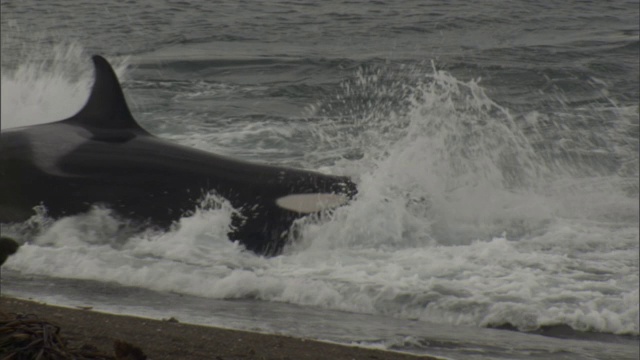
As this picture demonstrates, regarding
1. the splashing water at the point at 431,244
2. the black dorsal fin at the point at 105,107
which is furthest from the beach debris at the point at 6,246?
the black dorsal fin at the point at 105,107

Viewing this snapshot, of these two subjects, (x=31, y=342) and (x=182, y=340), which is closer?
(x=31, y=342)

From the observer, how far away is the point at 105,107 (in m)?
10.9

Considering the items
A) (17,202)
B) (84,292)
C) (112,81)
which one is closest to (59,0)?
(112,81)

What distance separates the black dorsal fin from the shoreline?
361 centimetres

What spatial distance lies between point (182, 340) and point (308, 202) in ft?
12.3

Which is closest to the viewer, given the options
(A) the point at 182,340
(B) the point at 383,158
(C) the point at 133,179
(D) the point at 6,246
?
(D) the point at 6,246

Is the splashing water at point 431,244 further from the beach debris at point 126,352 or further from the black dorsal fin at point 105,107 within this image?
the beach debris at point 126,352

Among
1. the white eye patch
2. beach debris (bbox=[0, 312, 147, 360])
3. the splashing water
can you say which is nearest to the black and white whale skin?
the white eye patch

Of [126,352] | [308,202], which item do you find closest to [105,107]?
[308,202]

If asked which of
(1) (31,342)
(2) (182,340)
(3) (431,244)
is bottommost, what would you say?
(2) (182,340)

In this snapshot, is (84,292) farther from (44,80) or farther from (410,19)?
(44,80)

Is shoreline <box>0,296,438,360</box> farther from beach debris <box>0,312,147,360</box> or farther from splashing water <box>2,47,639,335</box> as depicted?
splashing water <box>2,47,639,335</box>

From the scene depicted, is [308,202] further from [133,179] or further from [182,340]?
[182,340]

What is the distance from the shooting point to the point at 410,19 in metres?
16.9
